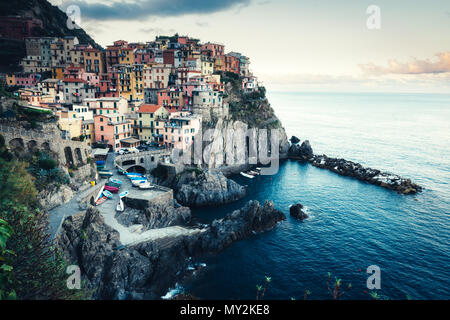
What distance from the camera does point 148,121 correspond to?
2682 inches

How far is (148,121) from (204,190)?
24.7m

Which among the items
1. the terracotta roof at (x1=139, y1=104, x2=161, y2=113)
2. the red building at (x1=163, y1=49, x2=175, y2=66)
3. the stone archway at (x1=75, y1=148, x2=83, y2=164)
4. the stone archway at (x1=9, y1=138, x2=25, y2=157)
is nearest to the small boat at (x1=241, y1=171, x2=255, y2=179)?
the terracotta roof at (x1=139, y1=104, x2=161, y2=113)

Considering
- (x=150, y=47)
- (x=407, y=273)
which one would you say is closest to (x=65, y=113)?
(x=150, y=47)

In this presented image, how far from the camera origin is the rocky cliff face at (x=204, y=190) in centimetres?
5669

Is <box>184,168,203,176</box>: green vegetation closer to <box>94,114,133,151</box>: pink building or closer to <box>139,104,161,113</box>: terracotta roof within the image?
<box>94,114,133,151</box>: pink building

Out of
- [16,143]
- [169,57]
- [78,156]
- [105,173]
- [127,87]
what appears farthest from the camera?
[169,57]

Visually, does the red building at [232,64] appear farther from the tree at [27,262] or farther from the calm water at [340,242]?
the tree at [27,262]

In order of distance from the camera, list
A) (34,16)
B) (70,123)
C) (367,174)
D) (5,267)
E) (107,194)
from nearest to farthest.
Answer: (5,267) → (107,194) → (70,123) → (367,174) → (34,16)

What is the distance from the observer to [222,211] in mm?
54094

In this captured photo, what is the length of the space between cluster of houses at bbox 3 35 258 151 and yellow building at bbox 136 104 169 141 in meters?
0.22

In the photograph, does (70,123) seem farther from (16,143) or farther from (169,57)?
(169,57)

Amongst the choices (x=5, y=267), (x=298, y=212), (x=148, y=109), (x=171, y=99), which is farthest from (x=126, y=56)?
(x=5, y=267)

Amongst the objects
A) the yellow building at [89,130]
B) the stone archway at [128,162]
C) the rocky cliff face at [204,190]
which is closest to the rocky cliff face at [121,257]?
the rocky cliff face at [204,190]

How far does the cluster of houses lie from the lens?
6147 centimetres
